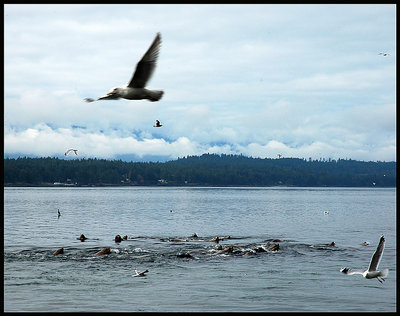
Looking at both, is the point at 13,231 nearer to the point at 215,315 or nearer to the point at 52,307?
the point at 52,307

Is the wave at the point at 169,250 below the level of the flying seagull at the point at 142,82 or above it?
below

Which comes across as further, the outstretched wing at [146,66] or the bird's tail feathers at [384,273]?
the bird's tail feathers at [384,273]

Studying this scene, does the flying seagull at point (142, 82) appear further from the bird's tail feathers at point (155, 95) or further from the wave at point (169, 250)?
the wave at point (169, 250)

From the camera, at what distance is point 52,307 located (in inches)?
1093

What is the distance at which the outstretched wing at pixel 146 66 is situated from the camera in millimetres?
13901

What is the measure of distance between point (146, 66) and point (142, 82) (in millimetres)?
481

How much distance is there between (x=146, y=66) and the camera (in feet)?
47.0

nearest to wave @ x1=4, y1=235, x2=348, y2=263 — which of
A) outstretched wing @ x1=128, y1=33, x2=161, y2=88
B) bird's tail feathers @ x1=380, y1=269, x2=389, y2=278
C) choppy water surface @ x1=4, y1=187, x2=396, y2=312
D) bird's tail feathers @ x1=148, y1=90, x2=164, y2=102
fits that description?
choppy water surface @ x1=4, y1=187, x2=396, y2=312

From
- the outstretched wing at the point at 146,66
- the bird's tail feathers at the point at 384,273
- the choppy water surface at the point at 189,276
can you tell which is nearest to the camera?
the outstretched wing at the point at 146,66

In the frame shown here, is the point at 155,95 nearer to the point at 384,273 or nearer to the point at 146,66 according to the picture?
the point at 146,66

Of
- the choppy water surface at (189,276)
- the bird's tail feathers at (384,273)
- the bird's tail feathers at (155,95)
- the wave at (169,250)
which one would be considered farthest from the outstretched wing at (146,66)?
the wave at (169,250)

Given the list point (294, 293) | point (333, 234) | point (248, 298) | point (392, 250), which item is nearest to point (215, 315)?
point (248, 298)

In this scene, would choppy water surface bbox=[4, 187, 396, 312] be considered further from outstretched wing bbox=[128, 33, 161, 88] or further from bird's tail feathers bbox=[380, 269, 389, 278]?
outstretched wing bbox=[128, 33, 161, 88]

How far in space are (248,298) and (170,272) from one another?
26.0 feet
